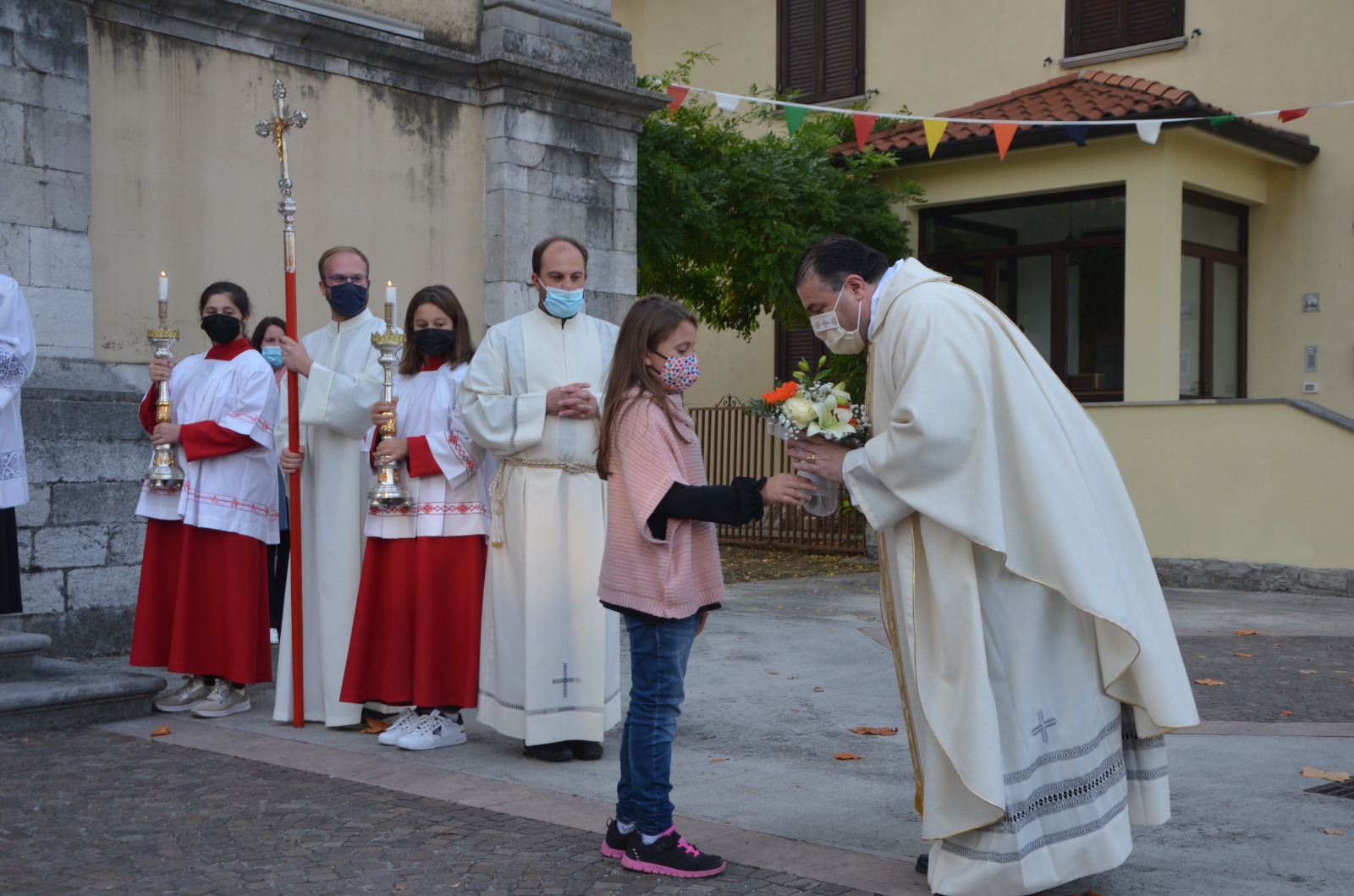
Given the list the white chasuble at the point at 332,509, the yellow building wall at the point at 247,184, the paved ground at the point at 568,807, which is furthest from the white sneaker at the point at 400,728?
the yellow building wall at the point at 247,184

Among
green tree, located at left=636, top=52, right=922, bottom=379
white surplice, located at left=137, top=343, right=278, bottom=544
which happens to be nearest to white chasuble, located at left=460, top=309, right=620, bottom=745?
white surplice, located at left=137, top=343, right=278, bottom=544

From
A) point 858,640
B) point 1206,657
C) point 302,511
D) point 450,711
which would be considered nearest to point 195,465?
point 302,511

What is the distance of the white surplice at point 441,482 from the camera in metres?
6.40

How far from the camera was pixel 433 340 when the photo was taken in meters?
6.52

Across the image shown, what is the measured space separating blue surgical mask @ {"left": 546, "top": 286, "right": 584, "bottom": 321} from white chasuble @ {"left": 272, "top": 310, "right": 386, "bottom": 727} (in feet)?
3.51

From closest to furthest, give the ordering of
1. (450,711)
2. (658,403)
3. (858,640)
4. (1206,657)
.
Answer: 1. (658,403)
2. (450,711)
3. (1206,657)
4. (858,640)

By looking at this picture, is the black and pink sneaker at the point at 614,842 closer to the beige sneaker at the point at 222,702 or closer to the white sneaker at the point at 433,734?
the white sneaker at the point at 433,734

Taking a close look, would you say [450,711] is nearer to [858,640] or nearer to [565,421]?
[565,421]

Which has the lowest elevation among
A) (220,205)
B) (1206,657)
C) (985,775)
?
(1206,657)

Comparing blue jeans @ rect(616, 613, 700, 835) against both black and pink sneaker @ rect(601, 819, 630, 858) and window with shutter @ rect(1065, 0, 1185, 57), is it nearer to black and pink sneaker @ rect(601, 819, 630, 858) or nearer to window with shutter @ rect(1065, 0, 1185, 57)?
black and pink sneaker @ rect(601, 819, 630, 858)

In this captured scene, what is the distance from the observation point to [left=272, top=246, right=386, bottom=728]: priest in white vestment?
6.62m

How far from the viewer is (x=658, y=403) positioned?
4461 mm

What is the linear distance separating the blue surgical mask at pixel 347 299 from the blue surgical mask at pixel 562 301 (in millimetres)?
1205

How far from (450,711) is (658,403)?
2.60 m
